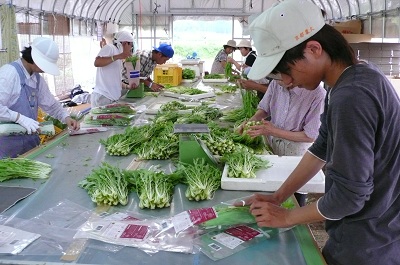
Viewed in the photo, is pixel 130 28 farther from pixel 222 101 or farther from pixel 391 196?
pixel 391 196

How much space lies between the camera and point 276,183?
2.82 meters

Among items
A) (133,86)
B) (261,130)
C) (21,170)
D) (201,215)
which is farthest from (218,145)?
(133,86)

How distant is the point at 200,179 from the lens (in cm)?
280

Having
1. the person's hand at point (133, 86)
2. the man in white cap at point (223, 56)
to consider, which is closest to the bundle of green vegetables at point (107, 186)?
the person's hand at point (133, 86)

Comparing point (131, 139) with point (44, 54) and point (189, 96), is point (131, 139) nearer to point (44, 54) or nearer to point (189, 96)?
point (44, 54)

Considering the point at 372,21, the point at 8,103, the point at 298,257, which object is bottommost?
the point at 298,257

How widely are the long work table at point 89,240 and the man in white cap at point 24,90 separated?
555 millimetres

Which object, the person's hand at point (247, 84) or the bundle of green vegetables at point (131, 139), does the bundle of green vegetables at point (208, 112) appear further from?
the bundle of green vegetables at point (131, 139)

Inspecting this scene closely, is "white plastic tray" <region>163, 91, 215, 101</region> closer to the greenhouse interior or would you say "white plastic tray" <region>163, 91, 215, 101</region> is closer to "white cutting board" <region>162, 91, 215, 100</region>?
"white cutting board" <region>162, 91, 215, 100</region>

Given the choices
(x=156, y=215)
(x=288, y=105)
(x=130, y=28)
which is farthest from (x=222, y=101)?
(x=130, y=28)

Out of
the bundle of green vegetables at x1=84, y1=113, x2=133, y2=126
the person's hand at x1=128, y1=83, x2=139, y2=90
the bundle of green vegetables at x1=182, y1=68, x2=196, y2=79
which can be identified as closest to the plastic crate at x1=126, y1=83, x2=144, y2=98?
the person's hand at x1=128, y1=83, x2=139, y2=90

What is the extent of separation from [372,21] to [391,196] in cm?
1082

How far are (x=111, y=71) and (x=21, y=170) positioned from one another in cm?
402

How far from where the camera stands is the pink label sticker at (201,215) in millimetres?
2205
